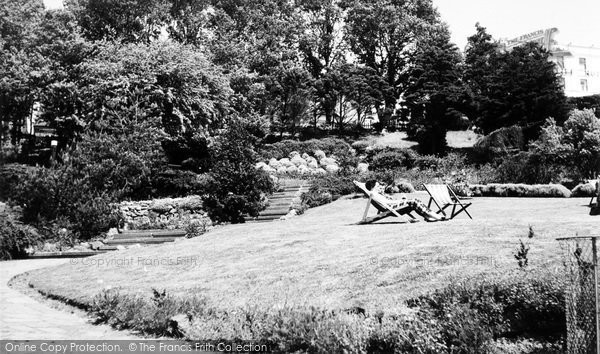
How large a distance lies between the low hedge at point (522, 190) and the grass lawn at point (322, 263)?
17.5 ft

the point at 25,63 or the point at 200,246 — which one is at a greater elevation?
the point at 25,63

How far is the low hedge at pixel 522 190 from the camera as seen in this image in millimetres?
18547

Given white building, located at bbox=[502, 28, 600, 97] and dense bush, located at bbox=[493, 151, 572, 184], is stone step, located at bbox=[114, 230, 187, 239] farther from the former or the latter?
white building, located at bbox=[502, 28, 600, 97]

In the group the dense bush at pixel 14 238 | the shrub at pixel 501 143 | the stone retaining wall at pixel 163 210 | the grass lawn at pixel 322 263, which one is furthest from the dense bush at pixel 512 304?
the shrub at pixel 501 143

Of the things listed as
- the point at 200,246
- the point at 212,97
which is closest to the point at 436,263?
the point at 200,246

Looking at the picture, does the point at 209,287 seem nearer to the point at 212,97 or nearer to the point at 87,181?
the point at 87,181

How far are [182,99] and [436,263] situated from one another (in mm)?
22143

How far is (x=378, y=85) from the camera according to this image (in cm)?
4578

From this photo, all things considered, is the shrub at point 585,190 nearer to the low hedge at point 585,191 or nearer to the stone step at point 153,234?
the low hedge at point 585,191

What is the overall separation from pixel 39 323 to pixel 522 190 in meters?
16.2

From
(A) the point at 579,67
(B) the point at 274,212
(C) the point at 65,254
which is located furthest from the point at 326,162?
(A) the point at 579,67

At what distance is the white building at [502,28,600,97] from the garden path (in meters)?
60.3

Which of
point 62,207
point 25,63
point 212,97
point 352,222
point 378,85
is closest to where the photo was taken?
point 352,222

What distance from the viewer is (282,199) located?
20.9 meters
